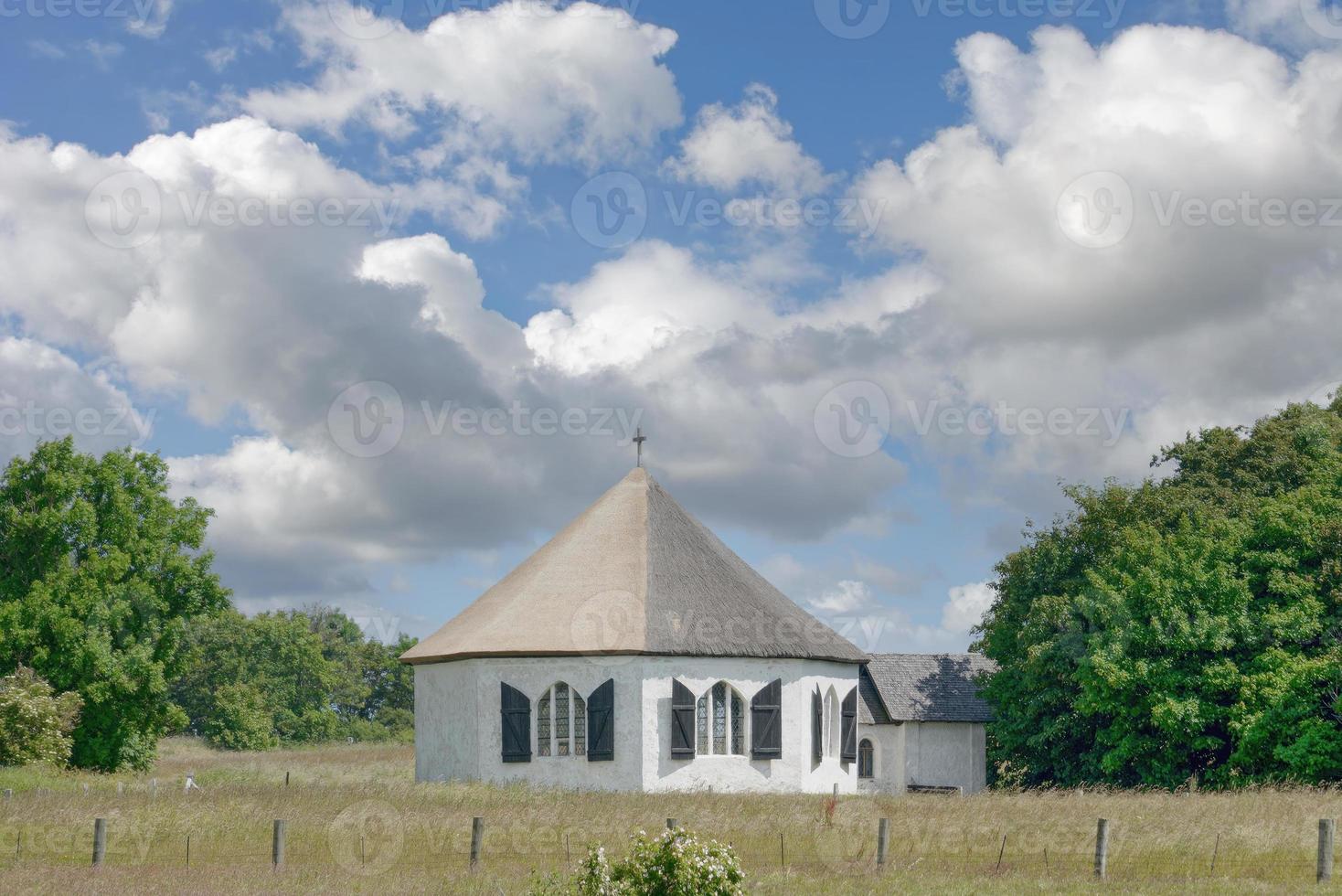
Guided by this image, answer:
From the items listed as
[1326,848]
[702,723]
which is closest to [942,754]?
[702,723]

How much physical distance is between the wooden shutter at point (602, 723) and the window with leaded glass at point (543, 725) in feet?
4.05

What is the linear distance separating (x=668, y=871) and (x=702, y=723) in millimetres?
18176

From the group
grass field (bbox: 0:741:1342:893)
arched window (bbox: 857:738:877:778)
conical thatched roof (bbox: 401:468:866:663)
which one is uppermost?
A: conical thatched roof (bbox: 401:468:866:663)

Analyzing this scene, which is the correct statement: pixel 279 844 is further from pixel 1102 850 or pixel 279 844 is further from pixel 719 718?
pixel 719 718

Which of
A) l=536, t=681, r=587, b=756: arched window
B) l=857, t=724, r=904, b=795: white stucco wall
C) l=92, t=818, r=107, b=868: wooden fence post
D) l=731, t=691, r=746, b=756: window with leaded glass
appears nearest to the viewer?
l=92, t=818, r=107, b=868: wooden fence post

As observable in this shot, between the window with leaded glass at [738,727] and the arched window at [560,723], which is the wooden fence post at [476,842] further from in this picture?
the window with leaded glass at [738,727]

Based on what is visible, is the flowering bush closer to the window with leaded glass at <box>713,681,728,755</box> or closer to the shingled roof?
the window with leaded glass at <box>713,681,728,755</box>

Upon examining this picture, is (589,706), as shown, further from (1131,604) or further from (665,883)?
(665,883)

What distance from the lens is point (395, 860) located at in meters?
19.0

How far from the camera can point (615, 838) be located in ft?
67.8

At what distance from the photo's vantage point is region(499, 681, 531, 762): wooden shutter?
29688 millimetres

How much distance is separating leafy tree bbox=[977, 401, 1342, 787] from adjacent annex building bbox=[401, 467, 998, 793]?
6.69 metres

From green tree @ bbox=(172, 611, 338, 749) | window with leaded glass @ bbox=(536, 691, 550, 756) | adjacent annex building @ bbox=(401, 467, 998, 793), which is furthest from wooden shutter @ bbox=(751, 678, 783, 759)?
green tree @ bbox=(172, 611, 338, 749)

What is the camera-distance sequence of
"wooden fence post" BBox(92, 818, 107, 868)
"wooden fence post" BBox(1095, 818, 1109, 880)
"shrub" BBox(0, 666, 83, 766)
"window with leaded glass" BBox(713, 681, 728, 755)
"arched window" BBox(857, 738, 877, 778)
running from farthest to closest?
"arched window" BBox(857, 738, 877, 778) < "shrub" BBox(0, 666, 83, 766) < "window with leaded glass" BBox(713, 681, 728, 755) < "wooden fence post" BBox(92, 818, 107, 868) < "wooden fence post" BBox(1095, 818, 1109, 880)
